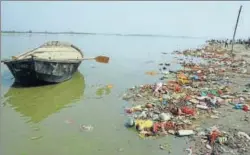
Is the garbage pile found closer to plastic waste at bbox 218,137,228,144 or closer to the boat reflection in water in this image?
plastic waste at bbox 218,137,228,144

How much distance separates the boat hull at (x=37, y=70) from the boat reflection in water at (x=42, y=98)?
377 mm

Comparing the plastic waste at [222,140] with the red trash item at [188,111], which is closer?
the plastic waste at [222,140]

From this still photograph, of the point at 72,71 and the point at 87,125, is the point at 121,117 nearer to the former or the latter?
the point at 87,125

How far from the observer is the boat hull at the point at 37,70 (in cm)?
1290

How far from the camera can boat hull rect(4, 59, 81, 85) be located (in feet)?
42.3

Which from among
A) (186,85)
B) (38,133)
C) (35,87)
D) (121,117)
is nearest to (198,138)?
(121,117)

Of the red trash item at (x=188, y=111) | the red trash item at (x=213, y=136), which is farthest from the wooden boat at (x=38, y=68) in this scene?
the red trash item at (x=213, y=136)

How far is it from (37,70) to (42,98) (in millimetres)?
1395

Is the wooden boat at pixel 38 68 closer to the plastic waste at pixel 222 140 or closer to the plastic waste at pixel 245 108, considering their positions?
the plastic waste at pixel 245 108

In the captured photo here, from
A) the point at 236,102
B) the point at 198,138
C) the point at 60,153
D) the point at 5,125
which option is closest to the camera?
the point at 60,153

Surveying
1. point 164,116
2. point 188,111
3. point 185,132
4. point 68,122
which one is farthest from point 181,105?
point 68,122

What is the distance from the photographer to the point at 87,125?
9.17 meters

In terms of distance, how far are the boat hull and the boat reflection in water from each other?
377mm

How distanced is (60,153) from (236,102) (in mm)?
7057
